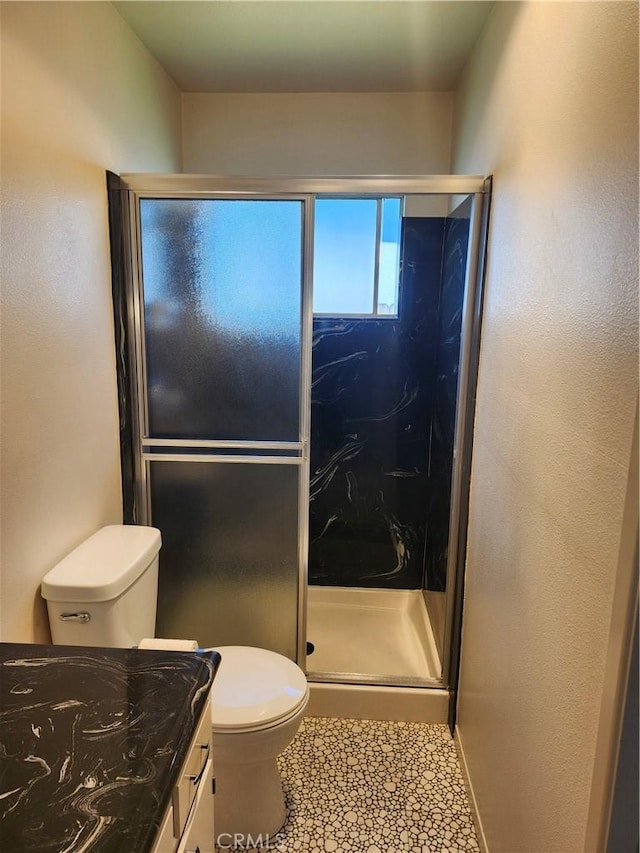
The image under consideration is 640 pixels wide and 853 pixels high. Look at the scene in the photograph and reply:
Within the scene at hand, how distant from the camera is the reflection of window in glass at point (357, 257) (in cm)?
291

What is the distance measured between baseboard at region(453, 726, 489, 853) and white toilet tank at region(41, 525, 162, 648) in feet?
4.03

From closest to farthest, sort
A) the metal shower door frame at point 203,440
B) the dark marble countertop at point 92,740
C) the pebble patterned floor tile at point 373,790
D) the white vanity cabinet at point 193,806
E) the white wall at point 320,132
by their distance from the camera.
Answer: the dark marble countertop at point 92,740 < the white vanity cabinet at point 193,806 < the pebble patterned floor tile at point 373,790 < the metal shower door frame at point 203,440 < the white wall at point 320,132

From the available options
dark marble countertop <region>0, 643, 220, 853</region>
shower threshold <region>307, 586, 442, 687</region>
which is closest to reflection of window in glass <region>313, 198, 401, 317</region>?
shower threshold <region>307, 586, 442, 687</region>

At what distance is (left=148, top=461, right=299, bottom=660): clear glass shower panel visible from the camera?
86.7 inches

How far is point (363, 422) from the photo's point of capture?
303 centimetres

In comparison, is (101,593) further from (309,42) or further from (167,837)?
(309,42)

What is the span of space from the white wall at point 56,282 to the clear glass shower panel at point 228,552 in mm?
271

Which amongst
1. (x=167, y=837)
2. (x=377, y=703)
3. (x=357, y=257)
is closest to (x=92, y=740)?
(x=167, y=837)

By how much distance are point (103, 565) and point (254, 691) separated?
2.04 feet

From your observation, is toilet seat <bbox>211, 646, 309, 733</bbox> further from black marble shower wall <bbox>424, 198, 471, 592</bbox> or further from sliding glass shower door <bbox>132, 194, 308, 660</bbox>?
black marble shower wall <bbox>424, 198, 471, 592</bbox>

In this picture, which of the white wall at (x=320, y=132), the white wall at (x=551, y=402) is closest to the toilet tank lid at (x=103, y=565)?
the white wall at (x=551, y=402)

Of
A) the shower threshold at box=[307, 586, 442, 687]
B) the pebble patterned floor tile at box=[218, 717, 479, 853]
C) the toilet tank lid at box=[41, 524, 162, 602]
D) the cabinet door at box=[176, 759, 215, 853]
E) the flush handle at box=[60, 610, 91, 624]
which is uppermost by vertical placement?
the toilet tank lid at box=[41, 524, 162, 602]

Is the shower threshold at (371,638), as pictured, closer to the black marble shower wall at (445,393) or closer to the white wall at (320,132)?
the black marble shower wall at (445,393)

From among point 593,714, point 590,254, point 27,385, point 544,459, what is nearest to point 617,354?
point 590,254
